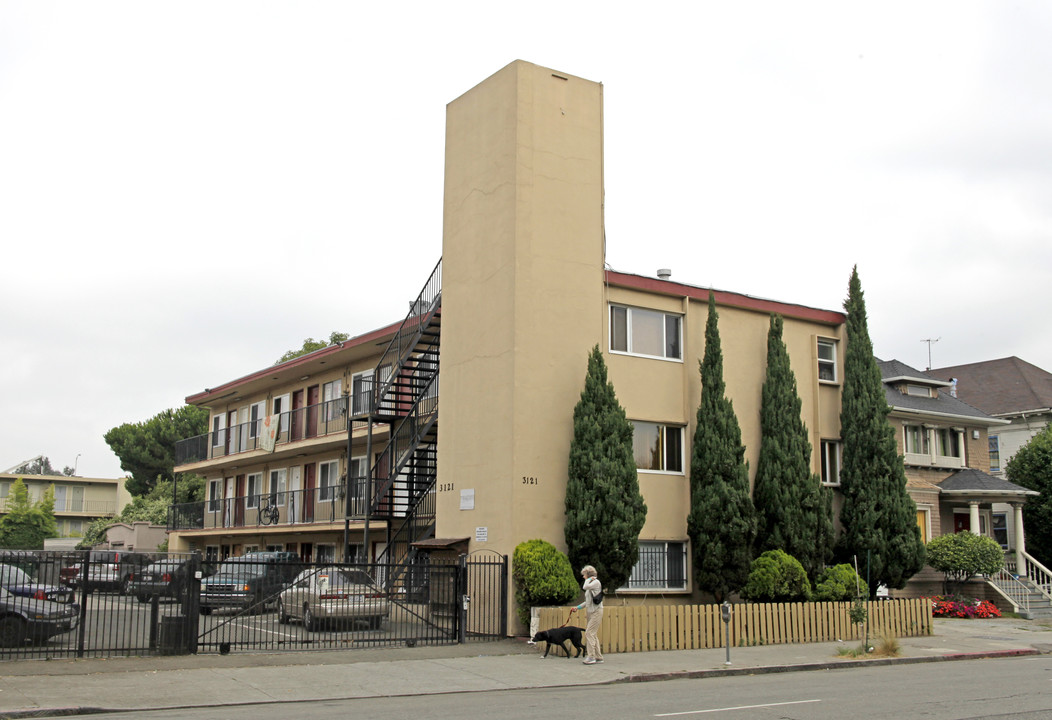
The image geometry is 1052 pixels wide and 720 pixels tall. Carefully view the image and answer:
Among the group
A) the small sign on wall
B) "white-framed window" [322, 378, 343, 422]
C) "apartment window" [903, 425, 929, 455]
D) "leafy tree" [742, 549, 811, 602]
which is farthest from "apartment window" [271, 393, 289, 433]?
"apartment window" [903, 425, 929, 455]

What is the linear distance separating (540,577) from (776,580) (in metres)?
5.90

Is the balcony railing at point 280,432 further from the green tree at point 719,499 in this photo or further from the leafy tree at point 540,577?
the green tree at point 719,499

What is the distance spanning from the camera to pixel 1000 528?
3525cm

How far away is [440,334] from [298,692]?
40.5 feet

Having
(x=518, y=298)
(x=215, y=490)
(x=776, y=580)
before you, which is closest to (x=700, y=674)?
(x=776, y=580)

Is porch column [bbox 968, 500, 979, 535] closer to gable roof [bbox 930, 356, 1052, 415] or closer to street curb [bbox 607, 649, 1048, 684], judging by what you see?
street curb [bbox 607, 649, 1048, 684]

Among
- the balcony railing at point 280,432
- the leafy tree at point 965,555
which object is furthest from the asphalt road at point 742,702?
the balcony railing at point 280,432

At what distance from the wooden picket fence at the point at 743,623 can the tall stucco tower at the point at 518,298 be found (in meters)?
2.89

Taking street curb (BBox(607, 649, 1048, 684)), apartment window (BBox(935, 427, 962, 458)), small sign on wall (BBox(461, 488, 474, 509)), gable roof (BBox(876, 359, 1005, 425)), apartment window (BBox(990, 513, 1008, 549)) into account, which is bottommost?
street curb (BBox(607, 649, 1048, 684))

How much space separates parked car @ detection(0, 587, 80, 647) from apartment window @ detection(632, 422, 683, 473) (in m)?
12.3

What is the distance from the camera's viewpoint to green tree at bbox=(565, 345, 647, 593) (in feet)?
67.6

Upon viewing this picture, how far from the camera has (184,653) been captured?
1686 cm

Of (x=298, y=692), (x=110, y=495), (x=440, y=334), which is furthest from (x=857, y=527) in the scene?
(x=110, y=495)

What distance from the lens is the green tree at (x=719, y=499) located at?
22.5m
